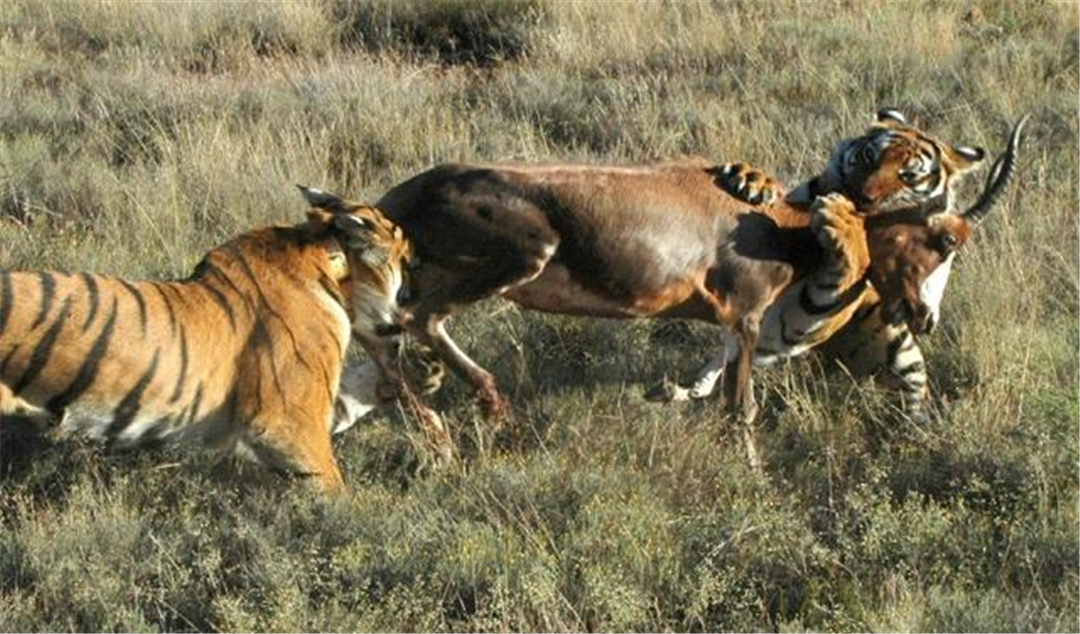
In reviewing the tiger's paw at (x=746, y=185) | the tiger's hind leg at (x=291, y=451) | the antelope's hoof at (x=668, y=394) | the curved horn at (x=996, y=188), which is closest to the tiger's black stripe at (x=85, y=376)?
the tiger's hind leg at (x=291, y=451)

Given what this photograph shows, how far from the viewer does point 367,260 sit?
6625 mm

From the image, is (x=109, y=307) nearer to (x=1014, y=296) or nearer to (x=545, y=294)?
(x=545, y=294)

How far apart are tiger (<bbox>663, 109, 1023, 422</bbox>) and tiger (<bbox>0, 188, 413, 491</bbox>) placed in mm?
1551

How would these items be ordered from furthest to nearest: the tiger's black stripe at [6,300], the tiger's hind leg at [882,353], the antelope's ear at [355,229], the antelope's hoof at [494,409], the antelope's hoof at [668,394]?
1. the tiger's hind leg at [882,353]
2. the antelope's hoof at [668,394]
3. the antelope's hoof at [494,409]
4. the antelope's ear at [355,229]
5. the tiger's black stripe at [6,300]

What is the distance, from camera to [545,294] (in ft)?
22.6

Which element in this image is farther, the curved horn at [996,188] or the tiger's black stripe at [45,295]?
the curved horn at [996,188]

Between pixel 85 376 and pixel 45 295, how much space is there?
1.04 feet

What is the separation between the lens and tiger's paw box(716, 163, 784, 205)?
279 inches

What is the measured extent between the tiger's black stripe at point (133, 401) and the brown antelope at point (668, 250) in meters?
1.22

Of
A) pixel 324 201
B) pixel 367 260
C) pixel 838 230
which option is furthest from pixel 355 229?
pixel 838 230

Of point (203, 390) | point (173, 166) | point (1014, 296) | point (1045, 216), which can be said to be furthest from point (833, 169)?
point (173, 166)

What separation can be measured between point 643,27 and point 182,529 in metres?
7.57

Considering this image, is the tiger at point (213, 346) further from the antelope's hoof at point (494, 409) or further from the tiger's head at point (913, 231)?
the tiger's head at point (913, 231)

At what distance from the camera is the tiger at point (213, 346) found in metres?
5.95
